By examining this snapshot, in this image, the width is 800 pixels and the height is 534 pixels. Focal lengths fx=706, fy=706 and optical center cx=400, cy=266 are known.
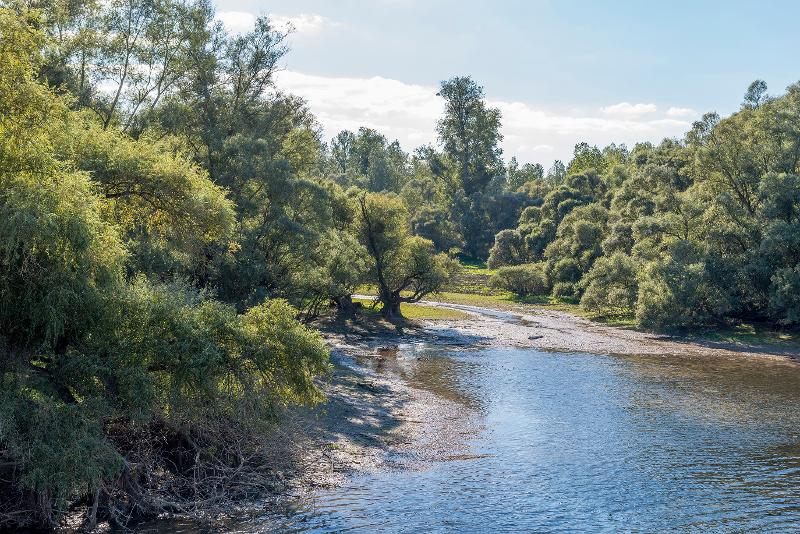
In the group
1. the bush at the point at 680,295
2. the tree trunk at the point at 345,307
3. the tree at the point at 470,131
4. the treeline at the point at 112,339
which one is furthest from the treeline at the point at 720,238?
the tree at the point at 470,131

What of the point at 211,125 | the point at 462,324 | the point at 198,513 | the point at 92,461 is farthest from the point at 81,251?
the point at 462,324

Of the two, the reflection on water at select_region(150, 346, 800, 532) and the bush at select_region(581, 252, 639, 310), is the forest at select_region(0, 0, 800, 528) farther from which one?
the reflection on water at select_region(150, 346, 800, 532)

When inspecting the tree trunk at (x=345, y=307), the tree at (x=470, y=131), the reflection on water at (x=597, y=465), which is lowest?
the reflection on water at (x=597, y=465)

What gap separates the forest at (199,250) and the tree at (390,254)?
0.22 metres

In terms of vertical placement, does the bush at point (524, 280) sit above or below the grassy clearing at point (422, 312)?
above

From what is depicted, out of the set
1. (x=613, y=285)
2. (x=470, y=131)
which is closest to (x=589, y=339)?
(x=613, y=285)

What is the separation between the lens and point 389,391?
40.2 metres

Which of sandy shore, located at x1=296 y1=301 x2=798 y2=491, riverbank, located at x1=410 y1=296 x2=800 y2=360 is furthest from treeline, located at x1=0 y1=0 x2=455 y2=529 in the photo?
riverbank, located at x1=410 y1=296 x2=800 y2=360

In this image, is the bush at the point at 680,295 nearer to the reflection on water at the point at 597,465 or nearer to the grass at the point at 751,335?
the grass at the point at 751,335

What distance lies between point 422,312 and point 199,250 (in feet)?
175

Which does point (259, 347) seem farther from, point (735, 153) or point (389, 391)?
point (735, 153)

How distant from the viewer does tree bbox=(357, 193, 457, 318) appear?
2928 inches

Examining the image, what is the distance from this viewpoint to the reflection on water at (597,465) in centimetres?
2209

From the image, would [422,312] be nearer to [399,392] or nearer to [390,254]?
[390,254]
